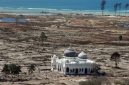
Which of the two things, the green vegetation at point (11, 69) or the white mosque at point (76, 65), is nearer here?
the green vegetation at point (11, 69)

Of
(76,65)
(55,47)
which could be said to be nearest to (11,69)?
(76,65)

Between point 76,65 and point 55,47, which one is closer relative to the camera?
point 76,65

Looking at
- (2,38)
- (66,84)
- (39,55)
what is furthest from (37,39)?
(66,84)

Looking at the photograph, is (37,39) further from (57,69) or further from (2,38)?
(57,69)

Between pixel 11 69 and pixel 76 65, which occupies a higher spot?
pixel 76 65

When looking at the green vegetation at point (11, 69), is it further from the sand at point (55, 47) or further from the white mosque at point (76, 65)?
the white mosque at point (76, 65)

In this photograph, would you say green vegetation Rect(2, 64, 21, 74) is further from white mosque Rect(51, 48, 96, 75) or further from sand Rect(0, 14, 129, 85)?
white mosque Rect(51, 48, 96, 75)

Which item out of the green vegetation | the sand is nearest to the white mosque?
the sand

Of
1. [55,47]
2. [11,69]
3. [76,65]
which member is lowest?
[11,69]

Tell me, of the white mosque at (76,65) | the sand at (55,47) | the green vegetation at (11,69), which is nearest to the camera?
the green vegetation at (11,69)

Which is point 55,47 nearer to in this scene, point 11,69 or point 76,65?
point 76,65

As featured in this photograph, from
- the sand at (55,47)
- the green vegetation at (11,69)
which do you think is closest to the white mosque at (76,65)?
the sand at (55,47)
